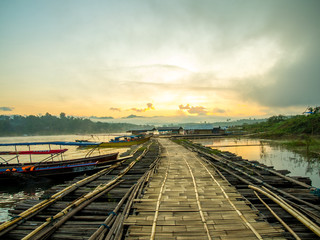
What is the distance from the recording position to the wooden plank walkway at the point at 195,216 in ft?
12.1

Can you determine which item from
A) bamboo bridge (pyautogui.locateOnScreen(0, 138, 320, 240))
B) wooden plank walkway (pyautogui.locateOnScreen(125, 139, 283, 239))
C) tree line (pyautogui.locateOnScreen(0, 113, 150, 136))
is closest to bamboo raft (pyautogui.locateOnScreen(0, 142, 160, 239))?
bamboo bridge (pyautogui.locateOnScreen(0, 138, 320, 240))

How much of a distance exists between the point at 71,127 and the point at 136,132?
15440 cm

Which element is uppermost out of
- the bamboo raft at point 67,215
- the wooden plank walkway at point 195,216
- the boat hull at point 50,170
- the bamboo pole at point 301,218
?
the bamboo pole at point 301,218

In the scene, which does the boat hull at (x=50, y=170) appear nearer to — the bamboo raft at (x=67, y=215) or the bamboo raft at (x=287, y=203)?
the bamboo raft at (x=67, y=215)

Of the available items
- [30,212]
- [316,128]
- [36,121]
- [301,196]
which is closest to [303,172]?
[301,196]

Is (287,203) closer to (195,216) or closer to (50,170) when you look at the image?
(195,216)

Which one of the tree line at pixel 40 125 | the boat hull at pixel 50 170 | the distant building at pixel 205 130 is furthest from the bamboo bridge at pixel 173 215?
the tree line at pixel 40 125

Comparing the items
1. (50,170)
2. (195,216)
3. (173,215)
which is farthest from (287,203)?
(50,170)

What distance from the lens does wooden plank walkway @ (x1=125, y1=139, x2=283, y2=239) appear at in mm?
3678

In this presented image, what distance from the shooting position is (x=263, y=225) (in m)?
3.91

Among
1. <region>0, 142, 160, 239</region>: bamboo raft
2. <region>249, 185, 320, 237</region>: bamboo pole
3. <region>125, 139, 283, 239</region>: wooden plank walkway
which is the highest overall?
<region>249, 185, 320, 237</region>: bamboo pole

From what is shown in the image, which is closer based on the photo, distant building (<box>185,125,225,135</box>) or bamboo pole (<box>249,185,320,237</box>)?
bamboo pole (<box>249,185,320,237</box>)

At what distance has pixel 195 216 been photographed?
14.4 feet

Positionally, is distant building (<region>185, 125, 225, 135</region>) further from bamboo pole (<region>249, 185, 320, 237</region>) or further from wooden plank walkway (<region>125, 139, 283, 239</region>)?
bamboo pole (<region>249, 185, 320, 237</region>)
